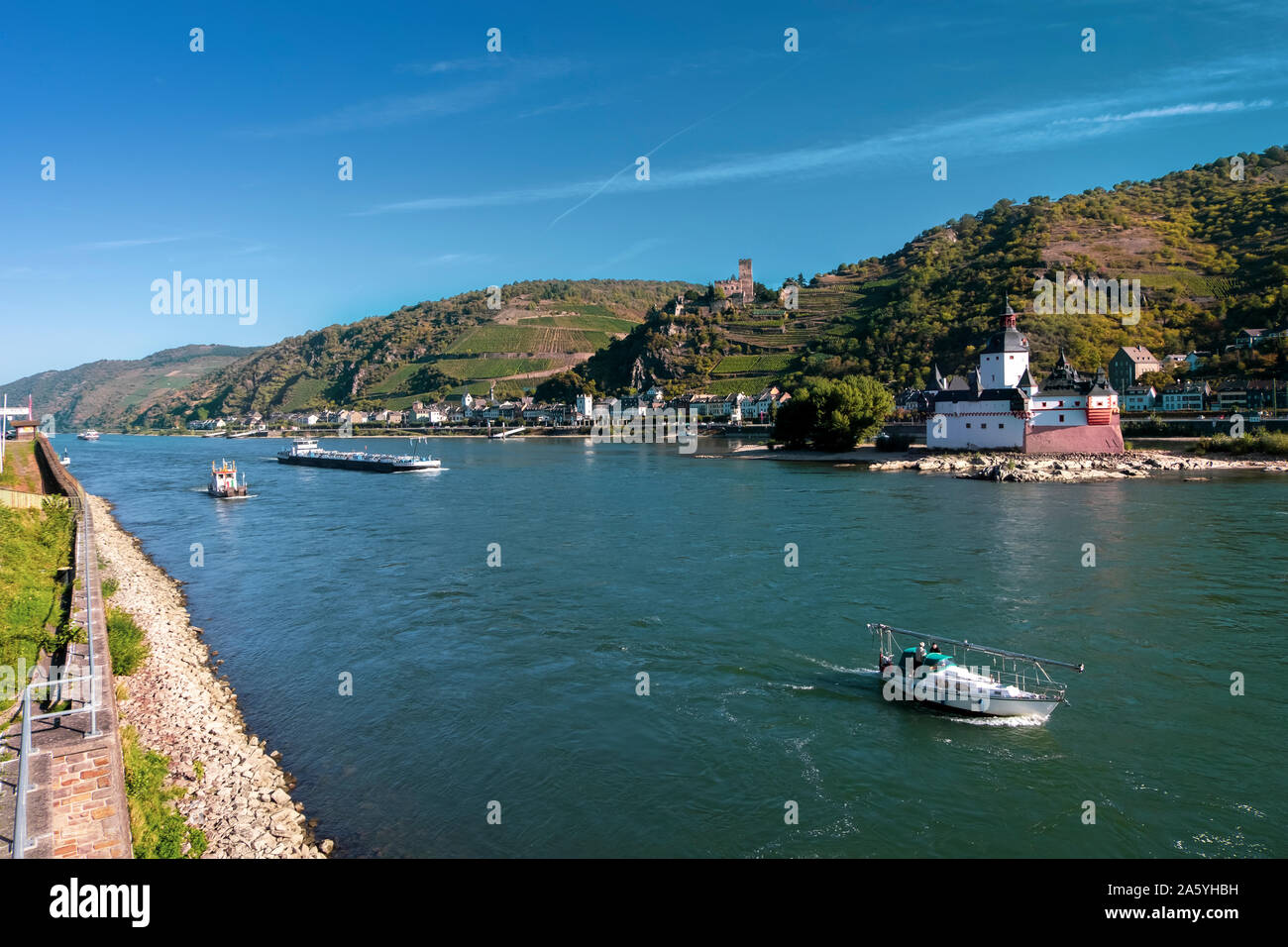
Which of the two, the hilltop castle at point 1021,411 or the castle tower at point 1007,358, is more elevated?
the castle tower at point 1007,358

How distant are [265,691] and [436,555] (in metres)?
15.6

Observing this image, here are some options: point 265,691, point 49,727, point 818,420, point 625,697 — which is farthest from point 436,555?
point 818,420

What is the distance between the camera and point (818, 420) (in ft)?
276

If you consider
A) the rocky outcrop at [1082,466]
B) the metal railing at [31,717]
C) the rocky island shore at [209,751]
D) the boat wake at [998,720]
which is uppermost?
the rocky outcrop at [1082,466]

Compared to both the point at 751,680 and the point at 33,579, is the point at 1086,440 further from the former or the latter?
the point at 33,579

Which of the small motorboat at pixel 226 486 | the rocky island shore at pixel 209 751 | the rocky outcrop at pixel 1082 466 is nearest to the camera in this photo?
the rocky island shore at pixel 209 751

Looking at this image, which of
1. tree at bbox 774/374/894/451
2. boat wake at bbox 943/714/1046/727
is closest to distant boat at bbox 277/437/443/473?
tree at bbox 774/374/894/451

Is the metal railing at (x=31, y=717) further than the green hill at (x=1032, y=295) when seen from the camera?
No

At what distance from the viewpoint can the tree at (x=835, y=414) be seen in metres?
81.4

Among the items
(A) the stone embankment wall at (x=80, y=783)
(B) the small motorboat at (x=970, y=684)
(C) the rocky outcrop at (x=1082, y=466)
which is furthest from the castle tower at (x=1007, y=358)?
(A) the stone embankment wall at (x=80, y=783)

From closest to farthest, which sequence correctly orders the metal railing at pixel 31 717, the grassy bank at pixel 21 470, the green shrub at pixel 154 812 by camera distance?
the metal railing at pixel 31 717, the green shrub at pixel 154 812, the grassy bank at pixel 21 470

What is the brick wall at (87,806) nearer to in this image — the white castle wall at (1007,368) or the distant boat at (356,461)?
the distant boat at (356,461)

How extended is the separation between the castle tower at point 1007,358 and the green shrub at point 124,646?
7818 centimetres

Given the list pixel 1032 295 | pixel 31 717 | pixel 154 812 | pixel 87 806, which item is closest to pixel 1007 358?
pixel 1032 295
